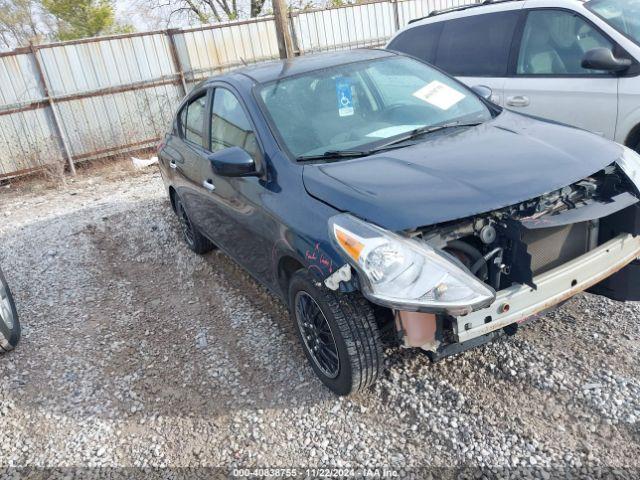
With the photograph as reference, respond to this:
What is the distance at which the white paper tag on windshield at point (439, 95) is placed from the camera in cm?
365

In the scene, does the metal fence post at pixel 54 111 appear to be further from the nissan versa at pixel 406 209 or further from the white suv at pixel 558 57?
the white suv at pixel 558 57

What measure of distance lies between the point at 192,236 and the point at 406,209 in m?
3.26

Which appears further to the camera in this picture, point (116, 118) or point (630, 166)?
point (116, 118)

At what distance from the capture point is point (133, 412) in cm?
319

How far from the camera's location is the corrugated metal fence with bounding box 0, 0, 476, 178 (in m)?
9.08

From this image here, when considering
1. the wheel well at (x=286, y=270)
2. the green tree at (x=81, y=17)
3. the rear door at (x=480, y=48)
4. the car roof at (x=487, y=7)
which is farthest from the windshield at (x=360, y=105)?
the green tree at (x=81, y=17)

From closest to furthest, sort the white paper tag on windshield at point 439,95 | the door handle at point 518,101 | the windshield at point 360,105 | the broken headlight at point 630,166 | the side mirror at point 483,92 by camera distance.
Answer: the broken headlight at point 630,166 < the windshield at point 360,105 < the white paper tag on windshield at point 439,95 < the side mirror at point 483,92 < the door handle at point 518,101

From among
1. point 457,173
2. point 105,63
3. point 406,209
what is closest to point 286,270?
point 406,209

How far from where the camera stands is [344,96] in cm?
358

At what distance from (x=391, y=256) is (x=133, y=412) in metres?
1.92

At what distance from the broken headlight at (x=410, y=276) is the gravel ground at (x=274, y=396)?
810mm

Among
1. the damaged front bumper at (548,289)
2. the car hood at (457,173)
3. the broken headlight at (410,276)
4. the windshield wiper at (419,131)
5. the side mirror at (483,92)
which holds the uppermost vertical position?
the side mirror at (483,92)

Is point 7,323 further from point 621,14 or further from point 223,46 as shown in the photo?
point 223,46

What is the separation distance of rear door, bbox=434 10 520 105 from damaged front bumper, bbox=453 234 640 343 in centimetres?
282
